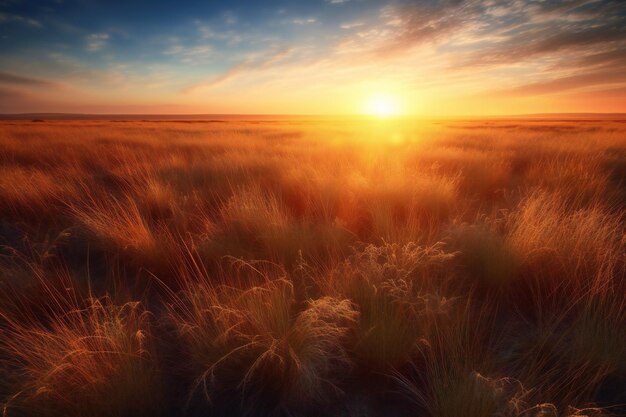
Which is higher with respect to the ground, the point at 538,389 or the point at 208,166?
the point at 208,166

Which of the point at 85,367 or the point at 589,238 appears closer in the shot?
the point at 85,367

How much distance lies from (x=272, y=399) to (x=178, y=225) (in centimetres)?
242

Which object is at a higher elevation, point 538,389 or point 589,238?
point 589,238

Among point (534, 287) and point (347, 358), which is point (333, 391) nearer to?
point (347, 358)

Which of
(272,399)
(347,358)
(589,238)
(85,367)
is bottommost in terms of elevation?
(272,399)

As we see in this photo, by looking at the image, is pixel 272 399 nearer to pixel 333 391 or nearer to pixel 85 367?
pixel 333 391

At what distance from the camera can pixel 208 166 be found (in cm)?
609

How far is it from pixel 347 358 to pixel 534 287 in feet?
5.22

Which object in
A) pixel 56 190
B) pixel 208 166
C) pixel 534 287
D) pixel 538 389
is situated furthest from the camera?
pixel 208 166

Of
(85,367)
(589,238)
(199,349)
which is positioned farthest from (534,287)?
Result: (85,367)

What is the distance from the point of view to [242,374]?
4.87 ft

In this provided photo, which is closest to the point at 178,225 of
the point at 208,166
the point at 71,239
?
the point at 71,239

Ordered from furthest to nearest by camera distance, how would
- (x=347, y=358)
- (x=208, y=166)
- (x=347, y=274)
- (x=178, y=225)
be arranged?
(x=208, y=166)
(x=178, y=225)
(x=347, y=274)
(x=347, y=358)

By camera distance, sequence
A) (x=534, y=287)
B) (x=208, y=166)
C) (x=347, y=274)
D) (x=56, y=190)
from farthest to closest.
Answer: (x=208, y=166) < (x=56, y=190) < (x=534, y=287) < (x=347, y=274)
